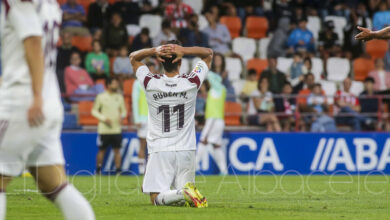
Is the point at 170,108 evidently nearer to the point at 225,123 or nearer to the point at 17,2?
the point at 17,2

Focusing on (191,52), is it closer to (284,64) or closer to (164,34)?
(164,34)

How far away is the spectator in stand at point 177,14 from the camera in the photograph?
21344 mm

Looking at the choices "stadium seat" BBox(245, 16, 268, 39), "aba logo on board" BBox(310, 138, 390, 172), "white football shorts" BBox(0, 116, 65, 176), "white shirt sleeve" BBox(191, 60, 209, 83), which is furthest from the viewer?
"stadium seat" BBox(245, 16, 268, 39)

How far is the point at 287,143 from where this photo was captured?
1864cm

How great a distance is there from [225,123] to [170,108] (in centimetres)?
987

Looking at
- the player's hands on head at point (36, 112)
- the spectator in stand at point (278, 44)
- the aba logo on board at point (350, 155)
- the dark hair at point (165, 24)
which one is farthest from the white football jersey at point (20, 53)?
the spectator in stand at point (278, 44)

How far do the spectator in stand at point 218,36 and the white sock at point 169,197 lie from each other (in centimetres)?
1203

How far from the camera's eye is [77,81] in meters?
19.0

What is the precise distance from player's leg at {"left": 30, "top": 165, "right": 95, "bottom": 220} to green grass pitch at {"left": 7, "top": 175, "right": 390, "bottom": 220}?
9.41 feet

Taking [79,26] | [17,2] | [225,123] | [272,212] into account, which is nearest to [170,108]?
[272,212]

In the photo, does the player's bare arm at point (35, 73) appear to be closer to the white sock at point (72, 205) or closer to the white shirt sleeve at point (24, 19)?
the white shirt sleeve at point (24, 19)

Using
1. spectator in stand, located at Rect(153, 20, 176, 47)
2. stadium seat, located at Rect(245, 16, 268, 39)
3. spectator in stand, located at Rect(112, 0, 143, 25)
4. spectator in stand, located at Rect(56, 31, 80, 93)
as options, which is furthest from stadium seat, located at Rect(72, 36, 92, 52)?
stadium seat, located at Rect(245, 16, 268, 39)

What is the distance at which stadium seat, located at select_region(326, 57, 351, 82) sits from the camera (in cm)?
2177

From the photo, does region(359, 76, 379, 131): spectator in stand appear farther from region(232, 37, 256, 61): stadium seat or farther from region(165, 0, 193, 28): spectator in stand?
region(165, 0, 193, 28): spectator in stand
